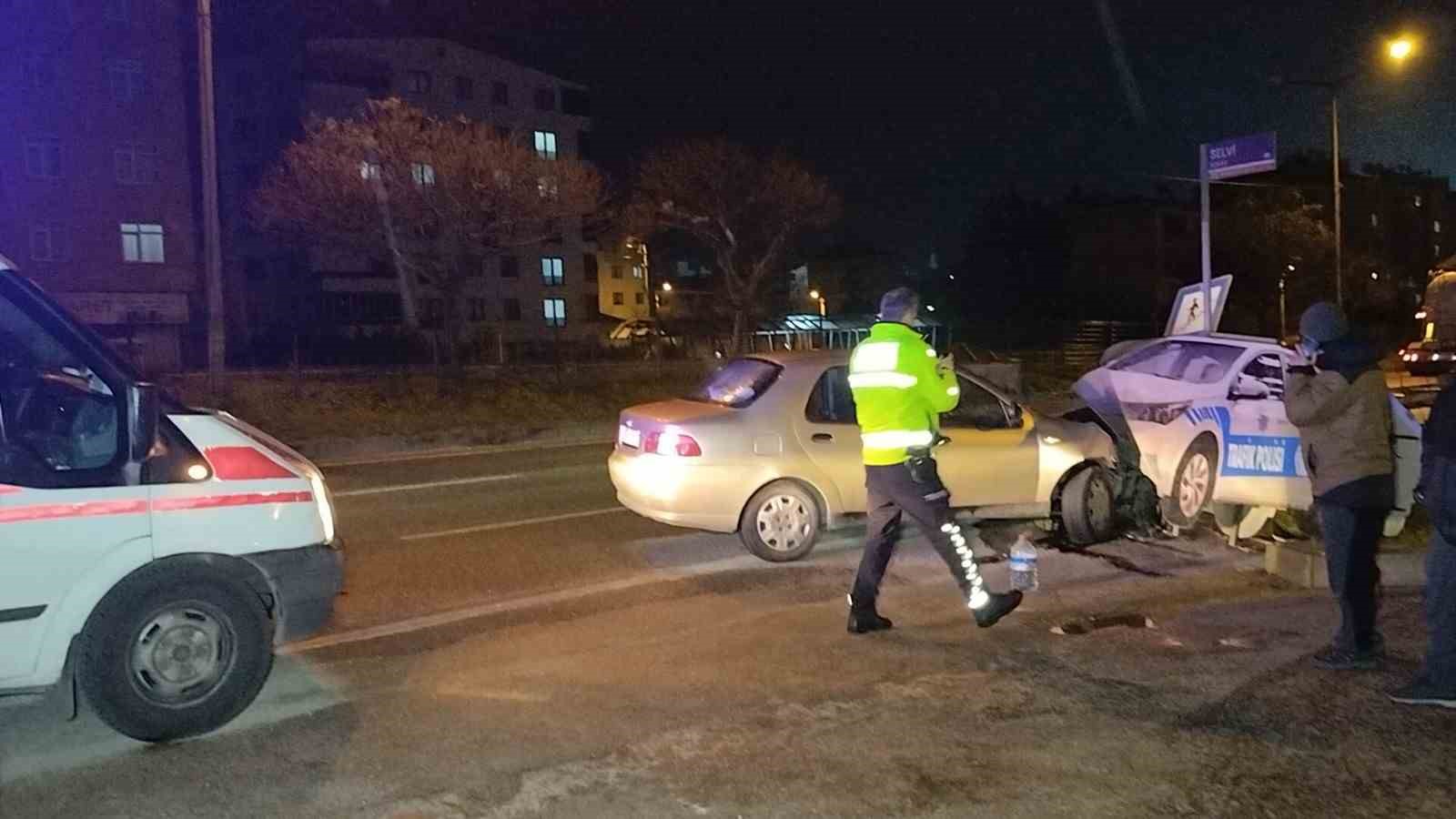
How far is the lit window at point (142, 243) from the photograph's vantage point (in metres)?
43.0

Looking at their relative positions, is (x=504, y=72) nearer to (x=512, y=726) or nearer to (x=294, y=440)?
(x=294, y=440)

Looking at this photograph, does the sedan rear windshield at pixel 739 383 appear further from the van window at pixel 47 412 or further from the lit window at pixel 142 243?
the lit window at pixel 142 243

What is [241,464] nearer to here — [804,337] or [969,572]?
[969,572]

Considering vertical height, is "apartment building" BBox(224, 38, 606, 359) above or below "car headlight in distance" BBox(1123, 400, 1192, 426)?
above

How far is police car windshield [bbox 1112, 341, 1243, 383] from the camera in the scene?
9367mm

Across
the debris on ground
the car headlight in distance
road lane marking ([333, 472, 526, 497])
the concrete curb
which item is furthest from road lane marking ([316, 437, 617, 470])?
the debris on ground

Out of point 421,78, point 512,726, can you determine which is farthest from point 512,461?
point 421,78

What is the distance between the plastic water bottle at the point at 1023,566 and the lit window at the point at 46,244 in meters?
42.9

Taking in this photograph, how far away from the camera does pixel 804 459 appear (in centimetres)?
847

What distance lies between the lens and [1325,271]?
156 feet

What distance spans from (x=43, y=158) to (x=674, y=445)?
41581mm

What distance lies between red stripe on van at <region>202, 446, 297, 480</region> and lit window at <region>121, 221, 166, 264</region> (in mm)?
42877

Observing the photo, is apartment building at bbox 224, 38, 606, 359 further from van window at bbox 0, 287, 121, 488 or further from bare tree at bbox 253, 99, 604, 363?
van window at bbox 0, 287, 121, 488

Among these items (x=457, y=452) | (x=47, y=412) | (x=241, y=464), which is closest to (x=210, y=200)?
(x=457, y=452)
